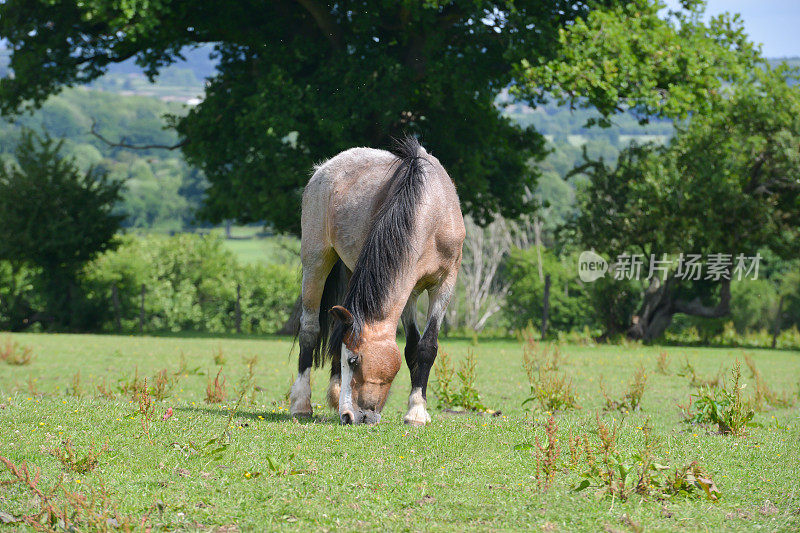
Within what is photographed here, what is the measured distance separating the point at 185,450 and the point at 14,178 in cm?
2793

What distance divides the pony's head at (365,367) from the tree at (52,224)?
25675 mm

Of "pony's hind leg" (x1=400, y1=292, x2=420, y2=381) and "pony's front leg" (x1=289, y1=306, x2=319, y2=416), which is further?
"pony's front leg" (x1=289, y1=306, x2=319, y2=416)

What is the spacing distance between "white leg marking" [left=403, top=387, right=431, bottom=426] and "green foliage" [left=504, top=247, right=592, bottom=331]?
4242 cm

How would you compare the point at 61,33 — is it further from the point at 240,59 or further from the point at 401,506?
the point at 401,506

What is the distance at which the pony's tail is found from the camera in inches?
353

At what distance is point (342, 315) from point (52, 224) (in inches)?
1019

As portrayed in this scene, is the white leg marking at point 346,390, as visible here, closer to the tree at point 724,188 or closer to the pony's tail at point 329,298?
the pony's tail at point 329,298

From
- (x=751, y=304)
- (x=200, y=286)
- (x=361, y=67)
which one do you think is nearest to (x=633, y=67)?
(x=361, y=67)

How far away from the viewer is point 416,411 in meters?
7.77

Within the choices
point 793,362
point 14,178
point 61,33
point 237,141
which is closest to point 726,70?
point 793,362

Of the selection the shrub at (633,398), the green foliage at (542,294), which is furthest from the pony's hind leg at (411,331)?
the green foliage at (542,294)

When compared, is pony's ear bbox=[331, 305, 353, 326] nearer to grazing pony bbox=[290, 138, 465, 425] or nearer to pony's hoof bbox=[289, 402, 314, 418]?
grazing pony bbox=[290, 138, 465, 425]

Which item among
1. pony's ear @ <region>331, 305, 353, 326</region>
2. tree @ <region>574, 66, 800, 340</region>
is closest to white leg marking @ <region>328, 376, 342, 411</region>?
pony's ear @ <region>331, 305, 353, 326</region>

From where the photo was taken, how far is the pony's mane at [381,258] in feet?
23.2
